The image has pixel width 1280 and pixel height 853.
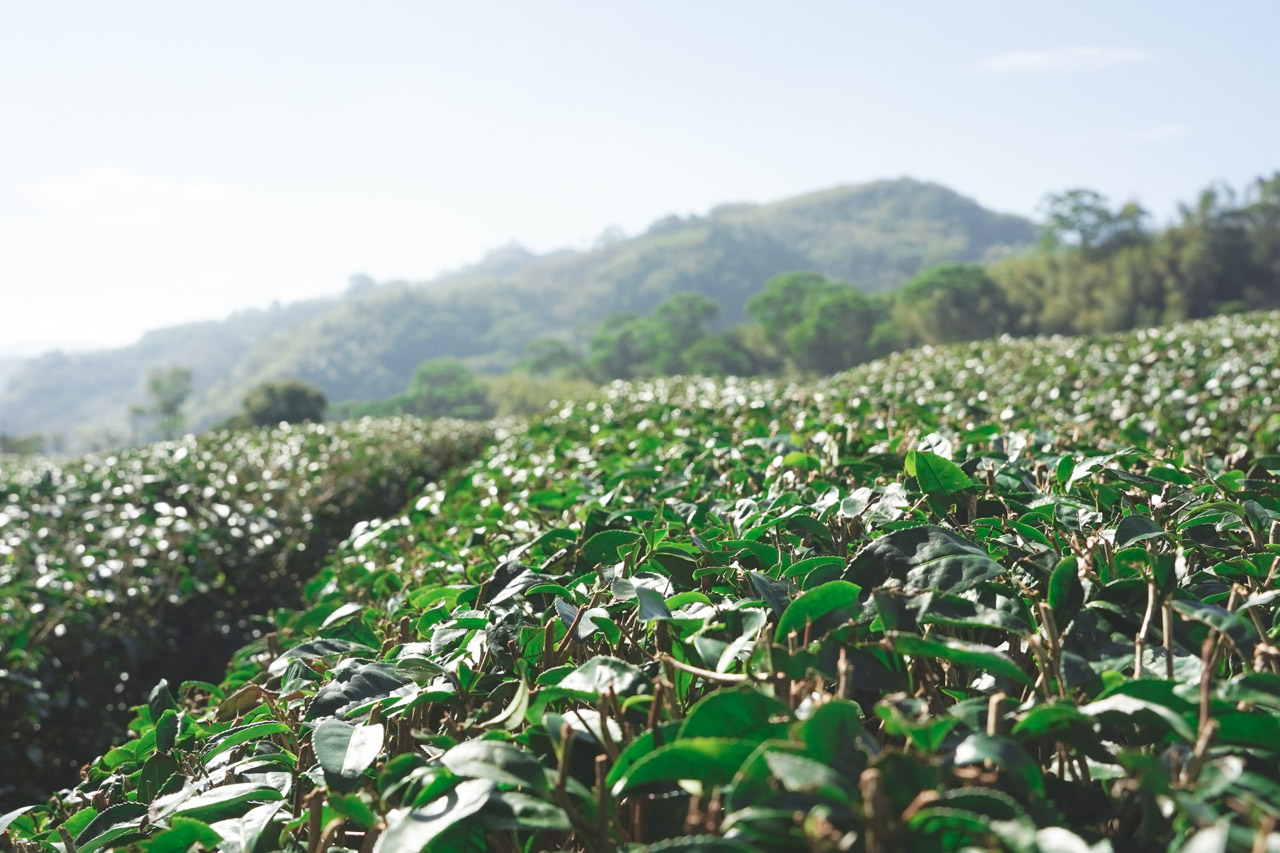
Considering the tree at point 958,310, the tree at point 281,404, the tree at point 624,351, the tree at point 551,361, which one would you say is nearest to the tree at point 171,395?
the tree at point 551,361

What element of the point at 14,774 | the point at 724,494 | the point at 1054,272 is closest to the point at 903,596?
the point at 724,494

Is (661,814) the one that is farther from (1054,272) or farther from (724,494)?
(1054,272)

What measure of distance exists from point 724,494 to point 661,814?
1.38 meters

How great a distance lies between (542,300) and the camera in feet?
509

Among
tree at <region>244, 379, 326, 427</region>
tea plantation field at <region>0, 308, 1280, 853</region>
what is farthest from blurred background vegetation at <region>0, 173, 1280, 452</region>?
tea plantation field at <region>0, 308, 1280, 853</region>

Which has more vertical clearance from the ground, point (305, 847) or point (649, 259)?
point (649, 259)

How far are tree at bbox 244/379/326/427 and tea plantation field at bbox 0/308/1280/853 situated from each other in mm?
32903

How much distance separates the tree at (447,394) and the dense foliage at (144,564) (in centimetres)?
6029

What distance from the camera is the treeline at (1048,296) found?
45906mm

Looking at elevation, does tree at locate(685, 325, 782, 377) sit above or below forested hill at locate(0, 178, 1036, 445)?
below

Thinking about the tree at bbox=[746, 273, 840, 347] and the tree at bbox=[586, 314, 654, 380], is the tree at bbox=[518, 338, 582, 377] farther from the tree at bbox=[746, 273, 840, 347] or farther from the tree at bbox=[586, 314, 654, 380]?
the tree at bbox=[746, 273, 840, 347]

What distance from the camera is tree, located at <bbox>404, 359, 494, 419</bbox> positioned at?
70875mm

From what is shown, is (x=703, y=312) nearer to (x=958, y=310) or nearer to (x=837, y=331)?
(x=837, y=331)

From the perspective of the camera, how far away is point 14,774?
3.69 meters
